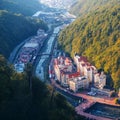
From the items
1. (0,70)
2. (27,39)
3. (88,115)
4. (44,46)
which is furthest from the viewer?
(27,39)

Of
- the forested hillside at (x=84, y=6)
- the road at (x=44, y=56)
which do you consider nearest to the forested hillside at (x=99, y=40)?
the road at (x=44, y=56)

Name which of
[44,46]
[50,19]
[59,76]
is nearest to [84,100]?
[59,76]

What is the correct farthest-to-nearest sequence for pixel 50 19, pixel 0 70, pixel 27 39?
pixel 50 19 < pixel 27 39 < pixel 0 70

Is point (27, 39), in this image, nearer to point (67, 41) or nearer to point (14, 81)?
point (67, 41)

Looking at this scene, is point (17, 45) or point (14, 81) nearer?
point (14, 81)

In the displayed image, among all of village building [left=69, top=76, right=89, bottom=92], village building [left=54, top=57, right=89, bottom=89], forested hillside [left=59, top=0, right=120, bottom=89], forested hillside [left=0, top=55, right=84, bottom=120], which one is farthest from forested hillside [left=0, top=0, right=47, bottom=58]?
forested hillside [left=0, top=55, right=84, bottom=120]

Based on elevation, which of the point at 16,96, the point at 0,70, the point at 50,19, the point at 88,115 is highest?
the point at 50,19

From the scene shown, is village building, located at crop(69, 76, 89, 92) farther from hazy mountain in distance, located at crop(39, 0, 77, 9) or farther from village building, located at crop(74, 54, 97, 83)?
hazy mountain in distance, located at crop(39, 0, 77, 9)

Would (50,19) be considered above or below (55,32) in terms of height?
above
